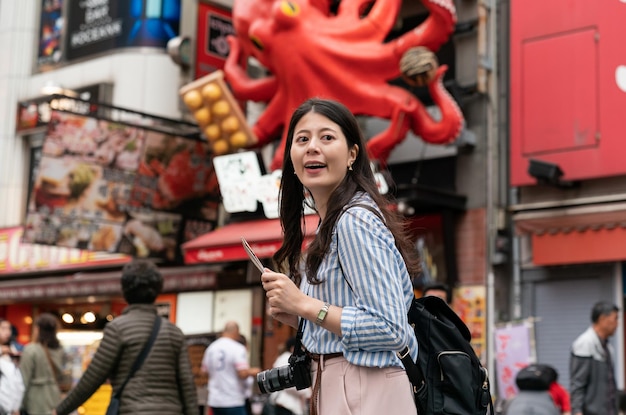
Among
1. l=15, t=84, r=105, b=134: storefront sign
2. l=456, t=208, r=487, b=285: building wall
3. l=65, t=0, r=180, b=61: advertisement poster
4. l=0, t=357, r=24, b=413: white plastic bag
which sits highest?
Result: l=65, t=0, r=180, b=61: advertisement poster

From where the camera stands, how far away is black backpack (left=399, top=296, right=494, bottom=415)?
3176 mm

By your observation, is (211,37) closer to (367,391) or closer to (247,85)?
(247,85)

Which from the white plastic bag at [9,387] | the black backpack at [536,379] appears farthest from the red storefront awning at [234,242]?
the black backpack at [536,379]

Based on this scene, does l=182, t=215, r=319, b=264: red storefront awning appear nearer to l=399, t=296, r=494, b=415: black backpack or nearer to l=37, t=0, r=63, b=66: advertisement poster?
l=37, t=0, r=63, b=66: advertisement poster

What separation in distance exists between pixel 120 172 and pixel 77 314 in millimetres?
5514

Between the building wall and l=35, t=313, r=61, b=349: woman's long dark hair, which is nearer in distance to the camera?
l=35, t=313, r=61, b=349: woman's long dark hair

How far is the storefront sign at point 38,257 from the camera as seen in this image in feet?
63.3

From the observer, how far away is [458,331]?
331cm

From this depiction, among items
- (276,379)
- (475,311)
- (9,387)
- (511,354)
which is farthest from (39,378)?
(276,379)

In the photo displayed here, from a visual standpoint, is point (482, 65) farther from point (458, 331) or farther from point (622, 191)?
point (458, 331)

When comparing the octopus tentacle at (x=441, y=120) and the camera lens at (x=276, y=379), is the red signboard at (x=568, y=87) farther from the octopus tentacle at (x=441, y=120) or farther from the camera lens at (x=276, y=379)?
the camera lens at (x=276, y=379)

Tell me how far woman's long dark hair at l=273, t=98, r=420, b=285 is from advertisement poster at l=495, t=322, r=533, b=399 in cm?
883

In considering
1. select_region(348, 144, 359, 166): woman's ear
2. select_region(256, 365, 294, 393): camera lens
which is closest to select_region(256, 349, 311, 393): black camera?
select_region(256, 365, 294, 393): camera lens

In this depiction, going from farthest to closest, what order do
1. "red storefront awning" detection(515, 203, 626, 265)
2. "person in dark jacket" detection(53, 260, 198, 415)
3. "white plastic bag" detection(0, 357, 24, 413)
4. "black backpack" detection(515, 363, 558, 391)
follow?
"red storefront awning" detection(515, 203, 626, 265), "white plastic bag" detection(0, 357, 24, 413), "black backpack" detection(515, 363, 558, 391), "person in dark jacket" detection(53, 260, 198, 415)
